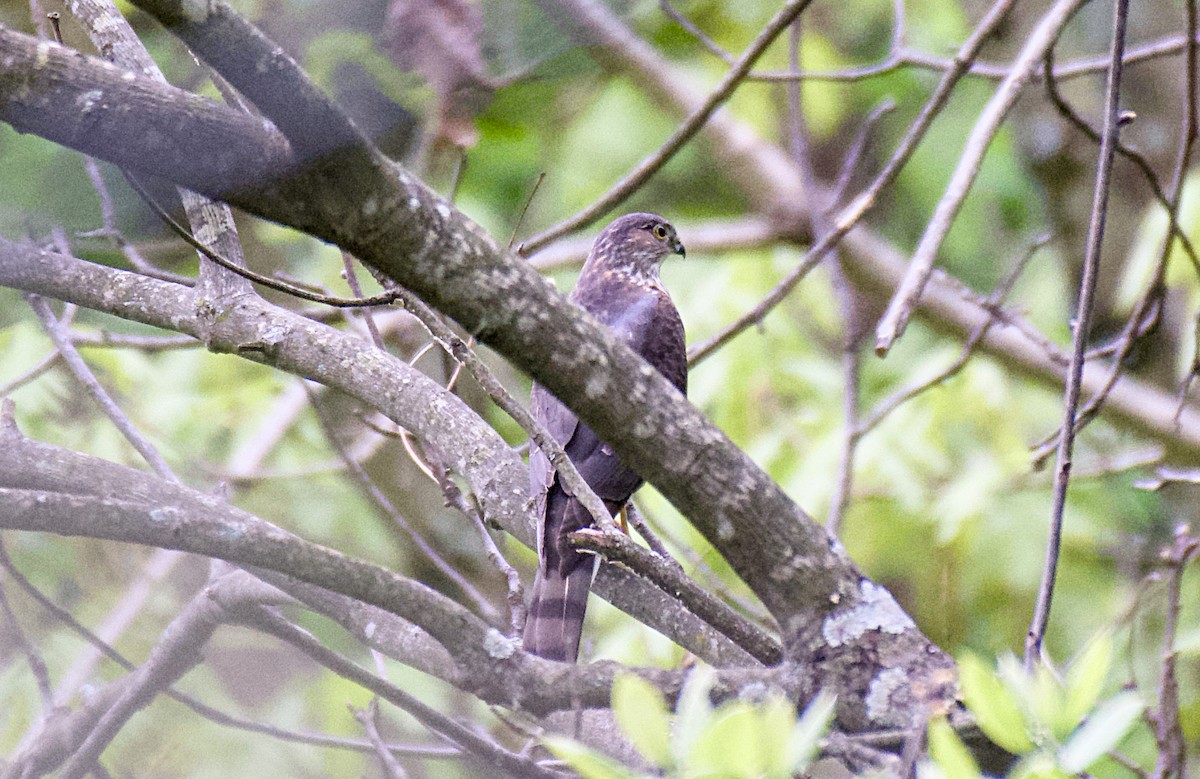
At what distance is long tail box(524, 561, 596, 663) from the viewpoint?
2.59 m

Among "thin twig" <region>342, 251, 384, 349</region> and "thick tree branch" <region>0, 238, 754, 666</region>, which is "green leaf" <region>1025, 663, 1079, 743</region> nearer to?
"thick tree branch" <region>0, 238, 754, 666</region>

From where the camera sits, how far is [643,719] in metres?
1.12

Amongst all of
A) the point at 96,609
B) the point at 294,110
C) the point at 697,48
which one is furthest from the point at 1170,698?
the point at 697,48

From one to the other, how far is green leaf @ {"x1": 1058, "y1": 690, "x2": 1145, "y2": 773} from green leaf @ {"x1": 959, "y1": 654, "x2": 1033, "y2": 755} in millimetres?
46

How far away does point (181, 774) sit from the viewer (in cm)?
410

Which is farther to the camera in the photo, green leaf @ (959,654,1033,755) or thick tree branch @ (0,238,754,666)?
thick tree branch @ (0,238,754,666)

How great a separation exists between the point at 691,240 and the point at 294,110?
12.7 ft

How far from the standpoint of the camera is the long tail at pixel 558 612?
8.51 feet

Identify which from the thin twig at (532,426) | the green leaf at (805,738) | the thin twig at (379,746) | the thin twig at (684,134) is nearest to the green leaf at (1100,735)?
the green leaf at (805,738)

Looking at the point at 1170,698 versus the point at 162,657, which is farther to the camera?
the point at 162,657

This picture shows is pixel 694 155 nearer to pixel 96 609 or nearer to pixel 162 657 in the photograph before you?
pixel 96 609

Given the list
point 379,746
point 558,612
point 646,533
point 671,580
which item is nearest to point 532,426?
point 671,580

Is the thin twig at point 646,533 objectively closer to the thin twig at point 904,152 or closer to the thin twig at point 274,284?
the thin twig at point 904,152

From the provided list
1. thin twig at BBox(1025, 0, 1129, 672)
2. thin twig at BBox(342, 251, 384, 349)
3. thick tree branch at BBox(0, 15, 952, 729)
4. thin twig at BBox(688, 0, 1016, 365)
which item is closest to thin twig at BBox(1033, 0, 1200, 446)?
thin twig at BBox(688, 0, 1016, 365)
